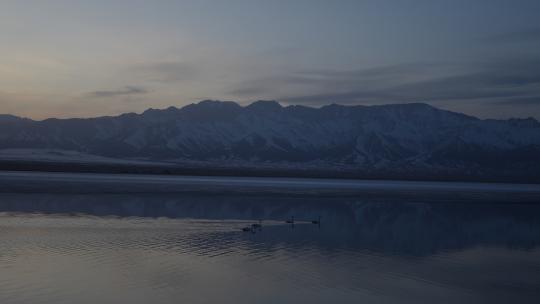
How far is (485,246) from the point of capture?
95.6 ft

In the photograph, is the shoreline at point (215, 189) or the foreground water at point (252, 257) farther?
the shoreline at point (215, 189)

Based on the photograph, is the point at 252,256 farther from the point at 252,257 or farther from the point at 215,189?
the point at 215,189

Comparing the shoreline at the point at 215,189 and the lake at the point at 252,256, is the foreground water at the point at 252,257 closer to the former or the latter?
the lake at the point at 252,256

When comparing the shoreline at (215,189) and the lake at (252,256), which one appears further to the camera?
the shoreline at (215,189)

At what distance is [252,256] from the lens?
23359 mm

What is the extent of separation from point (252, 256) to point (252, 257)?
0.67 feet

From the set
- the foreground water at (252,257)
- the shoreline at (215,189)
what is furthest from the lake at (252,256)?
the shoreline at (215,189)

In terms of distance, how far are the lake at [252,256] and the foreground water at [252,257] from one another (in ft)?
0.16

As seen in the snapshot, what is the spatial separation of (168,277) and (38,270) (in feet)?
12.9

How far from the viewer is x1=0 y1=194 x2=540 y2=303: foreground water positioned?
17672 millimetres

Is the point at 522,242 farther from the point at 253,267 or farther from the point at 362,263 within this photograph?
the point at 253,267

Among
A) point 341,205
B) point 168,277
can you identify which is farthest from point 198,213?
point 168,277

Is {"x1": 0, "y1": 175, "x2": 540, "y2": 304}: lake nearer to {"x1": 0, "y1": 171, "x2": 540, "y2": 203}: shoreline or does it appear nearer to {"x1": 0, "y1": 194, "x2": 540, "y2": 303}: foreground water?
{"x1": 0, "y1": 194, "x2": 540, "y2": 303}: foreground water

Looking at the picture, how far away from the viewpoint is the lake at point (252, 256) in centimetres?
1767
